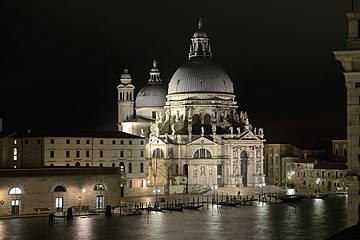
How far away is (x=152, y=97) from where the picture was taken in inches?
4183

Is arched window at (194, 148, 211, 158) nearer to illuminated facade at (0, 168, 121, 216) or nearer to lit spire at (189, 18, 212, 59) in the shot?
lit spire at (189, 18, 212, 59)

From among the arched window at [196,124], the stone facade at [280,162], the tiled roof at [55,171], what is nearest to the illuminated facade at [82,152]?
the arched window at [196,124]

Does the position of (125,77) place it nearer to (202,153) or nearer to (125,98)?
(125,98)

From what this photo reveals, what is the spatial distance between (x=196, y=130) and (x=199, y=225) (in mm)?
43473

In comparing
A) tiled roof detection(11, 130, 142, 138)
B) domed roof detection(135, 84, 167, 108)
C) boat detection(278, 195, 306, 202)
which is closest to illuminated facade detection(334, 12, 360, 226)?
boat detection(278, 195, 306, 202)

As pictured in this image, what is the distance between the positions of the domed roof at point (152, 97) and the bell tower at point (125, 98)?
8.69 feet

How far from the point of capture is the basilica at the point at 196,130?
9094 centimetres

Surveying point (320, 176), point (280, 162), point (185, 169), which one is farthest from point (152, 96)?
point (320, 176)

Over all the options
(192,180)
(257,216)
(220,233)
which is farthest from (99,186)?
(192,180)

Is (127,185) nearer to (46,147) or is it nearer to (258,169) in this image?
(46,147)

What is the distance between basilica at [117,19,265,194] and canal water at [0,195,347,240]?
2441 centimetres

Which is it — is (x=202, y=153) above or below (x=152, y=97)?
below

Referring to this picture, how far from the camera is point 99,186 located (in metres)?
62.7

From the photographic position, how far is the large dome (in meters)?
96.2
